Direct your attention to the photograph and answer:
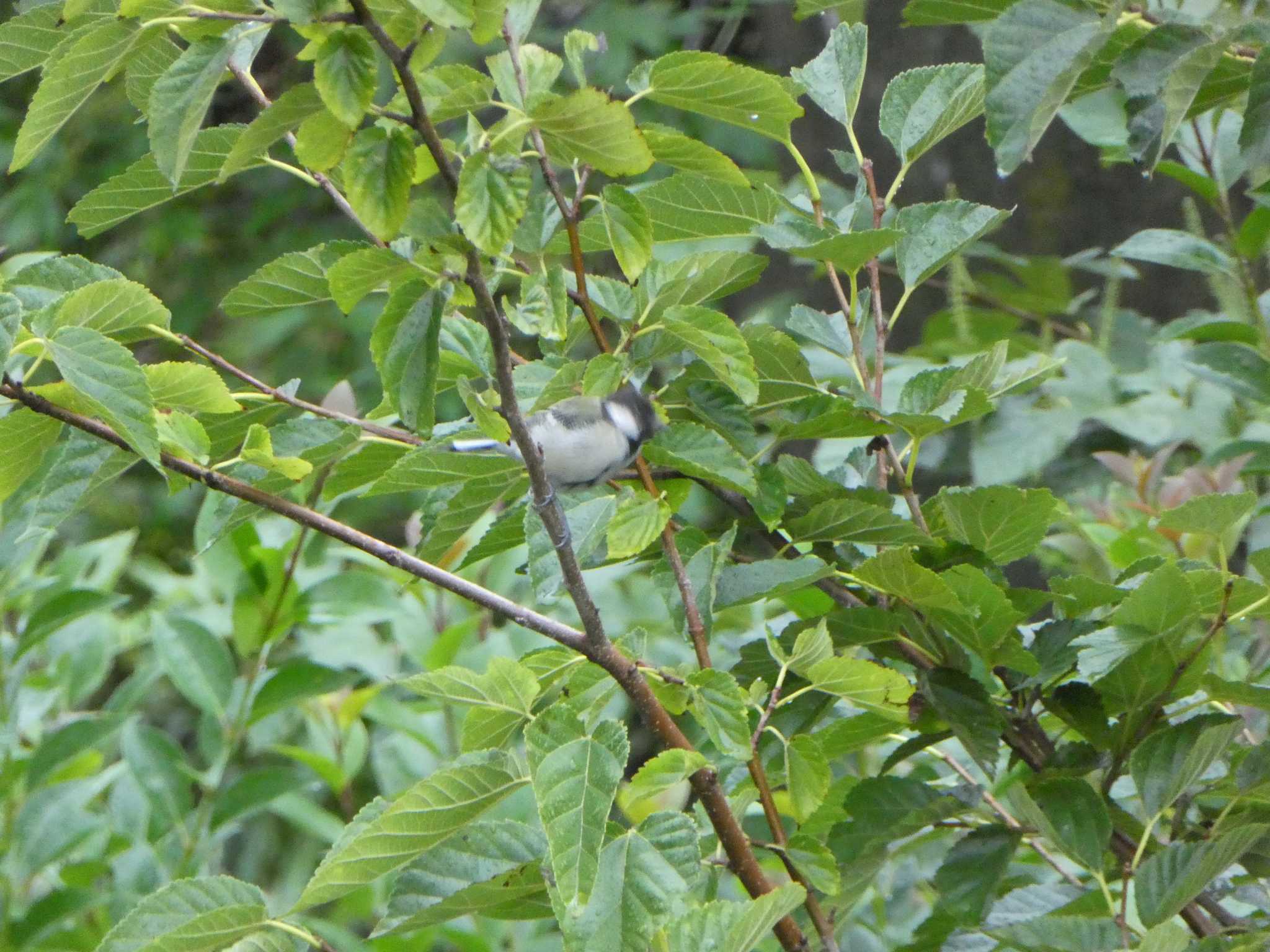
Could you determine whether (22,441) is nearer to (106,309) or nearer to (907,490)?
(106,309)

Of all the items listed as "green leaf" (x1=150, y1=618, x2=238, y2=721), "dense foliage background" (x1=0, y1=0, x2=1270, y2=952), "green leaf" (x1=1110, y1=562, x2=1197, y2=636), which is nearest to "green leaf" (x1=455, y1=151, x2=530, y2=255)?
"dense foliage background" (x1=0, y1=0, x2=1270, y2=952)

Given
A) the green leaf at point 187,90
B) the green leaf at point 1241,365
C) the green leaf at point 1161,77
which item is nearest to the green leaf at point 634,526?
the green leaf at point 187,90

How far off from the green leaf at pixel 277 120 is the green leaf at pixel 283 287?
7.7 inches

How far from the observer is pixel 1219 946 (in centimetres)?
74

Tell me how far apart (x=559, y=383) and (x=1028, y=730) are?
409 millimetres

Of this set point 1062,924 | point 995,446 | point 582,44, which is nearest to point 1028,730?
point 1062,924

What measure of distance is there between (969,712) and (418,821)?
35 centimetres

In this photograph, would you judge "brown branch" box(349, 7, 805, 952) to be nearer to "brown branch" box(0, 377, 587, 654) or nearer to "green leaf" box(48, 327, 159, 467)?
"brown branch" box(0, 377, 587, 654)

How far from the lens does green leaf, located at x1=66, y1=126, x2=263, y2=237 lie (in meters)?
0.86

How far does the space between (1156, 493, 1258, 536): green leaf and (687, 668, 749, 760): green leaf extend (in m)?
0.30

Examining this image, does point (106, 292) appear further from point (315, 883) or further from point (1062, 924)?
point (1062, 924)

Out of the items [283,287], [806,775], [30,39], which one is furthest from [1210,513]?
[30,39]

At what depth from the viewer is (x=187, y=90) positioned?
641 mm

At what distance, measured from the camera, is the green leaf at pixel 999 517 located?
34.4 inches
